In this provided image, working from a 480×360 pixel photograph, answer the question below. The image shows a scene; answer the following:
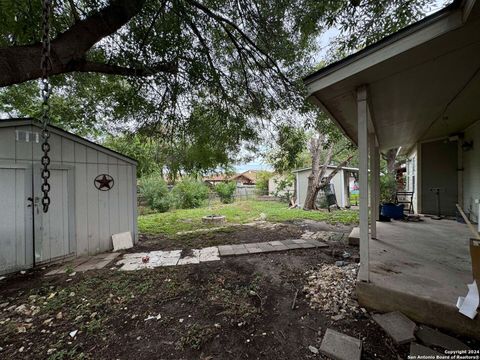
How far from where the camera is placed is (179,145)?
18.3ft

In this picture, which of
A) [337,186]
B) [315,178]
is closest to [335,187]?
[337,186]

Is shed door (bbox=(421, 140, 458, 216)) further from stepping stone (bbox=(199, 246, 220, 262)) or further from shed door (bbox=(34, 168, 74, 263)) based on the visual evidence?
shed door (bbox=(34, 168, 74, 263))

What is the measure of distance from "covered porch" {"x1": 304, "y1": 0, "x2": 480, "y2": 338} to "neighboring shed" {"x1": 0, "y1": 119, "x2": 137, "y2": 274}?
4.40 metres

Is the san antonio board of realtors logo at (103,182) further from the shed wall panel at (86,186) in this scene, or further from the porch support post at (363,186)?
the porch support post at (363,186)

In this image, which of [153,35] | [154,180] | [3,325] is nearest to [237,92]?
[153,35]

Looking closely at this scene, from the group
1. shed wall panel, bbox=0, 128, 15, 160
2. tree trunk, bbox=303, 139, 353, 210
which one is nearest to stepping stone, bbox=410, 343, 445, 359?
shed wall panel, bbox=0, 128, 15, 160

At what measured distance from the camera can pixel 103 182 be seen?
444 centimetres

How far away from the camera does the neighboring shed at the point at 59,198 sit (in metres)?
3.39

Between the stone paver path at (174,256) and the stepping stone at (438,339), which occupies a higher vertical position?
the stepping stone at (438,339)

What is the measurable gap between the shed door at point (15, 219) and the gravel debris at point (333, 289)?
4566mm

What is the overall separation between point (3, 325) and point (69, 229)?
2020 mm

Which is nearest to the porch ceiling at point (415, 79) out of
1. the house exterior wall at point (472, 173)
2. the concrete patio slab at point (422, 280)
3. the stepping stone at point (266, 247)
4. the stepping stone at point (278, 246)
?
the house exterior wall at point (472, 173)

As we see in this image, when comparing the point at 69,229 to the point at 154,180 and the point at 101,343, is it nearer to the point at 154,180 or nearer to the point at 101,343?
the point at 101,343

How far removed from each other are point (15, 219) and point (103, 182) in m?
1.42
